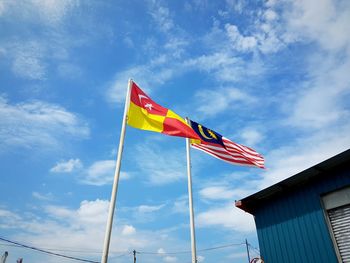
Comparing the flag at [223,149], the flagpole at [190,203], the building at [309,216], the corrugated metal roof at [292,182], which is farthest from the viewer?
the flag at [223,149]

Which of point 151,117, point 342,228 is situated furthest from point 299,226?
point 151,117

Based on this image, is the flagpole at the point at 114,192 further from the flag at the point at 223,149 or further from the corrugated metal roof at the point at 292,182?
the corrugated metal roof at the point at 292,182

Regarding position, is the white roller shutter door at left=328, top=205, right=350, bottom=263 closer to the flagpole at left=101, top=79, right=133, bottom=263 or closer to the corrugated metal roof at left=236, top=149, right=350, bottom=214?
the corrugated metal roof at left=236, top=149, right=350, bottom=214

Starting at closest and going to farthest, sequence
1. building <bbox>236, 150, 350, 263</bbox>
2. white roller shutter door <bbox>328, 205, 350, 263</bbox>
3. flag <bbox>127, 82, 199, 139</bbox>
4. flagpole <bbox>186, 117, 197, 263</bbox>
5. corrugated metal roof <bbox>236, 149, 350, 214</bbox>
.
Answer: white roller shutter door <bbox>328, 205, 350, 263</bbox>, building <bbox>236, 150, 350, 263</bbox>, corrugated metal roof <bbox>236, 149, 350, 214</bbox>, flag <bbox>127, 82, 199, 139</bbox>, flagpole <bbox>186, 117, 197, 263</bbox>

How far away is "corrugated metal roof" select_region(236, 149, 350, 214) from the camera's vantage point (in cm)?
858

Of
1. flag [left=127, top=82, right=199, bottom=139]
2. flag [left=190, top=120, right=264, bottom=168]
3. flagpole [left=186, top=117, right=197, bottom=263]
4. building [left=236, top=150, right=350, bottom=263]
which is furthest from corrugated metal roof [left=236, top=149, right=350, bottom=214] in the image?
flag [left=127, top=82, right=199, bottom=139]

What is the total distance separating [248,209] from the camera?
36.8 ft

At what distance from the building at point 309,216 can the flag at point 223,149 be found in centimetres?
316

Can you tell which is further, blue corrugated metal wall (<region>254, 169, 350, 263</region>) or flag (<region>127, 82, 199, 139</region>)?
flag (<region>127, 82, 199, 139</region>)

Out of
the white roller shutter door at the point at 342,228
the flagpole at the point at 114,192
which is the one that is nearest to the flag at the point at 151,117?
the flagpole at the point at 114,192

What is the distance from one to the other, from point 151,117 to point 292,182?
5646mm

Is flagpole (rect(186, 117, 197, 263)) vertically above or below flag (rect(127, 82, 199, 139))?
below

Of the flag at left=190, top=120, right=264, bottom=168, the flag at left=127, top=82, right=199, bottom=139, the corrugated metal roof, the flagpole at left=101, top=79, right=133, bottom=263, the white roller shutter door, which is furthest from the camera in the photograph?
the flag at left=190, top=120, right=264, bottom=168

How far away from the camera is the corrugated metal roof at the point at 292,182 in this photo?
8.58 meters
